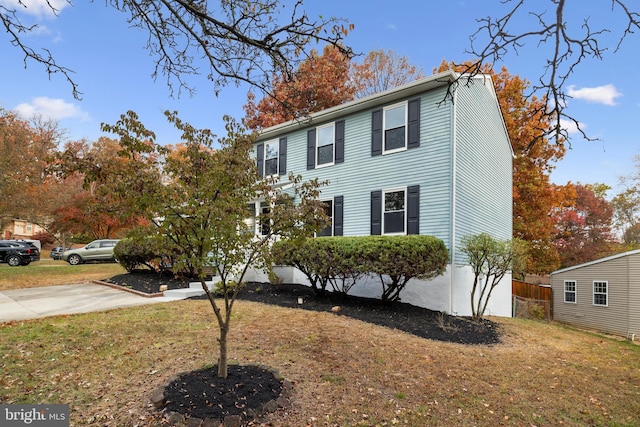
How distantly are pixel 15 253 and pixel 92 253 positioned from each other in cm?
333

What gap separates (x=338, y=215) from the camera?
39.3 feet

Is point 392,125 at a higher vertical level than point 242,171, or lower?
higher

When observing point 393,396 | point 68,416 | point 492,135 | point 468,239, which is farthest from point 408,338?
point 492,135

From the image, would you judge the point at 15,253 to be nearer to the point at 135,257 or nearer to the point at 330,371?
the point at 135,257

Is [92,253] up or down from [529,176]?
down

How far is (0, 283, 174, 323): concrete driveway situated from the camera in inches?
318

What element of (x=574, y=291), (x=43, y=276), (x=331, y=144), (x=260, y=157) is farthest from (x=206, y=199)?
(x=574, y=291)

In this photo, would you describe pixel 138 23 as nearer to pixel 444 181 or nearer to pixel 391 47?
pixel 444 181

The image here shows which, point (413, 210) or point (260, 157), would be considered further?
point (260, 157)

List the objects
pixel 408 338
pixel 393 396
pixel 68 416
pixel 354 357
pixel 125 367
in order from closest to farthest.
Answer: pixel 68 416, pixel 393 396, pixel 125 367, pixel 354 357, pixel 408 338

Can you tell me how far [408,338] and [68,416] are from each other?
16.6ft

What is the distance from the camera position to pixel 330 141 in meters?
12.5

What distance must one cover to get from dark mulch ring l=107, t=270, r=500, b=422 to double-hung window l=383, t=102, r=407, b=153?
4546 millimetres

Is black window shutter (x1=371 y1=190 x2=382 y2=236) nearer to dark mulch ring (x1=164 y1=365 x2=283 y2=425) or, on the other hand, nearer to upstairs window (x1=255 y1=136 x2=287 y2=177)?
upstairs window (x1=255 y1=136 x2=287 y2=177)
